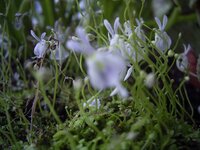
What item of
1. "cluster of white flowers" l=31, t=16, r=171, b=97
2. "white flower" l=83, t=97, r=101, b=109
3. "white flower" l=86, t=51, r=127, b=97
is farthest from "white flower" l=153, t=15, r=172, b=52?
"white flower" l=86, t=51, r=127, b=97

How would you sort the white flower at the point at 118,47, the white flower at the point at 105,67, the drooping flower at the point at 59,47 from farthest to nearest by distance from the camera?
the drooping flower at the point at 59,47
the white flower at the point at 118,47
the white flower at the point at 105,67

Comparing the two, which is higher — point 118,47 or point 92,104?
point 118,47

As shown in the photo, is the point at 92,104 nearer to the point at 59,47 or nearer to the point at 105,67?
the point at 59,47

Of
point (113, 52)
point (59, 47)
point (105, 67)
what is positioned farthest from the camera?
point (59, 47)

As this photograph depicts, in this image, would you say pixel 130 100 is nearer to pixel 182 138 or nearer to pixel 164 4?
pixel 182 138

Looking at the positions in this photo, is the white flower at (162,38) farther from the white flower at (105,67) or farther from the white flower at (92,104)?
the white flower at (105,67)

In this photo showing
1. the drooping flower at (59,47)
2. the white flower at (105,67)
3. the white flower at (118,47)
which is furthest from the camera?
the drooping flower at (59,47)

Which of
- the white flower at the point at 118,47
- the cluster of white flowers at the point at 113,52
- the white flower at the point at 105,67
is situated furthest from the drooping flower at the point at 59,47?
the white flower at the point at 105,67

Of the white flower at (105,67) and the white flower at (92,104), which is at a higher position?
A: the white flower at (105,67)

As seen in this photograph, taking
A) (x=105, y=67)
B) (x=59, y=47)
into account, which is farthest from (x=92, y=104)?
(x=105, y=67)

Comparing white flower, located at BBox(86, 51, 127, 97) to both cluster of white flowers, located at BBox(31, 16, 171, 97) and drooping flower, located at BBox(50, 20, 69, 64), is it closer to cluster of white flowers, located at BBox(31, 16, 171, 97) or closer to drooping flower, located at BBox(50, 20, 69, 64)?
cluster of white flowers, located at BBox(31, 16, 171, 97)
